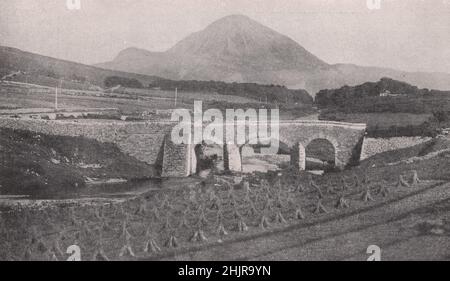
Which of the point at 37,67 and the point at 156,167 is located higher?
the point at 37,67

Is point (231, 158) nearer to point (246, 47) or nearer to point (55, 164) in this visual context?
point (246, 47)

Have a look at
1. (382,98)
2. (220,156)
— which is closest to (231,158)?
(220,156)

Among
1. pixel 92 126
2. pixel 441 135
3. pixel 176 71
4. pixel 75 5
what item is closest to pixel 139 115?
pixel 92 126

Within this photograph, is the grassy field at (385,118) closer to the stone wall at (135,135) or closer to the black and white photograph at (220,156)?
the black and white photograph at (220,156)

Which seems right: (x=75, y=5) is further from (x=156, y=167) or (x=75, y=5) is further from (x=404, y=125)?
(x=404, y=125)

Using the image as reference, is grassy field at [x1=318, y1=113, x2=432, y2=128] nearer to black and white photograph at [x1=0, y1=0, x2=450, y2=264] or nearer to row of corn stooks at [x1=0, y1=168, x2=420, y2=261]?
black and white photograph at [x1=0, y1=0, x2=450, y2=264]

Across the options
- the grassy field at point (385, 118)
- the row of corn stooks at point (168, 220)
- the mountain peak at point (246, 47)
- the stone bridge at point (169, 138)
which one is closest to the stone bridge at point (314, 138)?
the stone bridge at point (169, 138)
